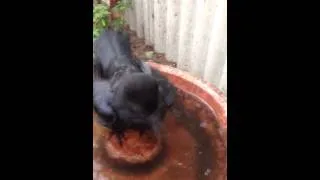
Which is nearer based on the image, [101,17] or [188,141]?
[188,141]

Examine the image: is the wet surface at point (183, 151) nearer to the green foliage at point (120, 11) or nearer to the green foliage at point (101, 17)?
the green foliage at point (101, 17)

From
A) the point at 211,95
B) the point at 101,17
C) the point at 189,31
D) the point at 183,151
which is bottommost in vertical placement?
the point at 183,151

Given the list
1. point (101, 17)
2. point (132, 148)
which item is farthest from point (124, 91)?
point (101, 17)

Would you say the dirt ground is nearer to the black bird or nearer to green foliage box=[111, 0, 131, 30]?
green foliage box=[111, 0, 131, 30]

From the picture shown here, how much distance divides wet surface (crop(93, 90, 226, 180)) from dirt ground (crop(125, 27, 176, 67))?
1.48m

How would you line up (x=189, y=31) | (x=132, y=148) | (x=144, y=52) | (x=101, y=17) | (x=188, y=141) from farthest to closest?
(x=144, y=52)
(x=101, y=17)
(x=189, y=31)
(x=188, y=141)
(x=132, y=148)

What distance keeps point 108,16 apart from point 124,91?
6.83 ft

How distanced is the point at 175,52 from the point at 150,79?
6.16 feet

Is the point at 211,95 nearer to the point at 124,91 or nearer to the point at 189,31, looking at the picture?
the point at 124,91

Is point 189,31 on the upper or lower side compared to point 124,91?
upper

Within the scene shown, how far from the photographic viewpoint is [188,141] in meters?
2.36

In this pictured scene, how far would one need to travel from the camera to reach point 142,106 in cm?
197
